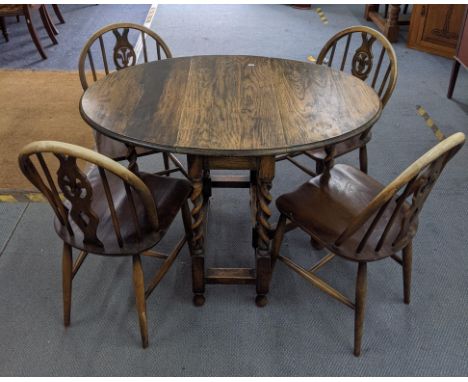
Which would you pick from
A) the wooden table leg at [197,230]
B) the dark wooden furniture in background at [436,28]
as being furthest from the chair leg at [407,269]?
the dark wooden furniture in background at [436,28]

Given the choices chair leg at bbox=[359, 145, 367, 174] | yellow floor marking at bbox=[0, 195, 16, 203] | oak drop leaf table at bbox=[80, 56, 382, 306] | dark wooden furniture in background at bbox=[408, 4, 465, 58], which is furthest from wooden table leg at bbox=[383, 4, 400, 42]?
yellow floor marking at bbox=[0, 195, 16, 203]

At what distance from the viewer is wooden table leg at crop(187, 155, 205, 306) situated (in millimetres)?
1347

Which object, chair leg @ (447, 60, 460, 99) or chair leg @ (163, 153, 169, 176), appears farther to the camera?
chair leg @ (447, 60, 460, 99)

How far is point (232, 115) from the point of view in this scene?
1410mm

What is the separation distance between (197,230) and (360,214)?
0.57 m

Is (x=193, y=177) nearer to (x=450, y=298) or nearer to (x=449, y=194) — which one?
(x=450, y=298)

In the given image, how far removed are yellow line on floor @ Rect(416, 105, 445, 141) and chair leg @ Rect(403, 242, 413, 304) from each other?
1340 mm

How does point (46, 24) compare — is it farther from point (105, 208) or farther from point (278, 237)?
point (278, 237)

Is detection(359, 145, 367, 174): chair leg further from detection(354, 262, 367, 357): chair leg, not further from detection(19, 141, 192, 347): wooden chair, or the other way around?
detection(19, 141, 192, 347): wooden chair

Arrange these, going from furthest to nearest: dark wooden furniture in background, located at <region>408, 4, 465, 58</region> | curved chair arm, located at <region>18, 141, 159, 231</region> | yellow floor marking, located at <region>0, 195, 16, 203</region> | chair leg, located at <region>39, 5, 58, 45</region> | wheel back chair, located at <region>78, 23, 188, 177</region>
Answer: chair leg, located at <region>39, 5, 58, 45</region>, dark wooden furniture in background, located at <region>408, 4, 465, 58</region>, yellow floor marking, located at <region>0, 195, 16, 203</region>, wheel back chair, located at <region>78, 23, 188, 177</region>, curved chair arm, located at <region>18, 141, 159, 231</region>

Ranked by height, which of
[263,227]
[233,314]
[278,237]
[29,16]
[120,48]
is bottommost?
[233,314]

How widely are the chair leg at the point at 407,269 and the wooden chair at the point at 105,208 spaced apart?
80cm

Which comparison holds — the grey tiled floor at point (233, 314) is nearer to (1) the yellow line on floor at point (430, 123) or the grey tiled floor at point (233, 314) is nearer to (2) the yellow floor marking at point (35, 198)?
(2) the yellow floor marking at point (35, 198)

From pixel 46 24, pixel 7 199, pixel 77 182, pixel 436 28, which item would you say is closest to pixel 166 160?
pixel 7 199
